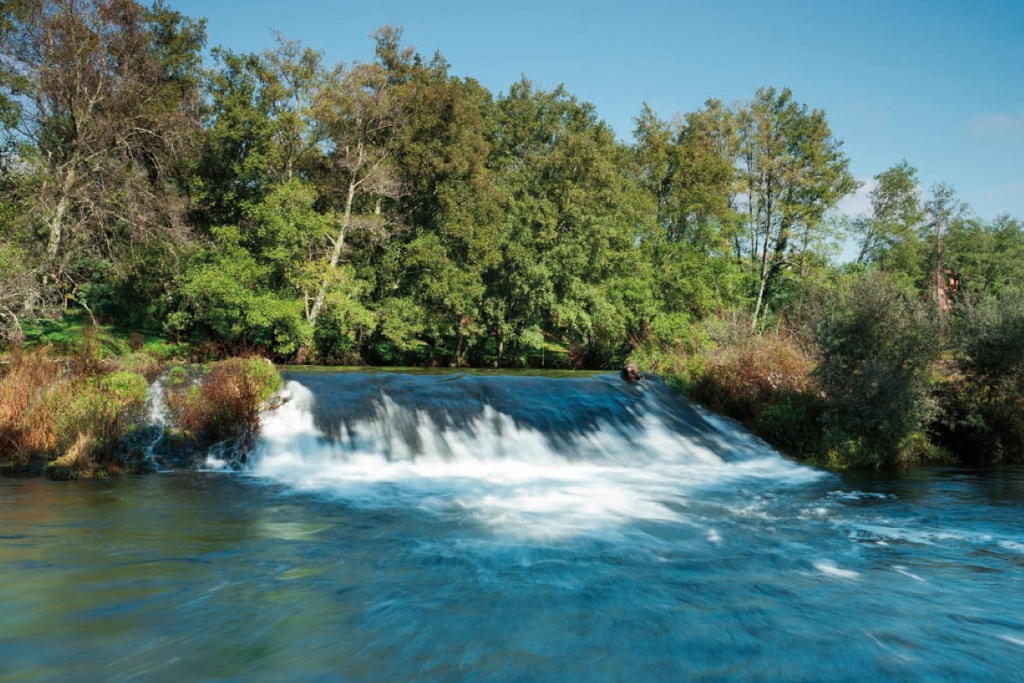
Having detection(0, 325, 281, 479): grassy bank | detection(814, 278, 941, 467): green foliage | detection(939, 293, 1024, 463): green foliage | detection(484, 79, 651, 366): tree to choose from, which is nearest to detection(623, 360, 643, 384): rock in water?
detection(814, 278, 941, 467): green foliage

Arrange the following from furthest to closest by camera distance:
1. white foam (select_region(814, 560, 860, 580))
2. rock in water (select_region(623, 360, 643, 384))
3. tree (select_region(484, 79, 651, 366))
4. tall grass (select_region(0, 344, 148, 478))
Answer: tree (select_region(484, 79, 651, 366)), rock in water (select_region(623, 360, 643, 384)), tall grass (select_region(0, 344, 148, 478)), white foam (select_region(814, 560, 860, 580))

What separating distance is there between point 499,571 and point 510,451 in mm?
7173

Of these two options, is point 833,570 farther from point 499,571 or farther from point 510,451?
point 510,451

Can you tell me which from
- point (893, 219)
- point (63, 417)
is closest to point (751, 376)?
point (63, 417)

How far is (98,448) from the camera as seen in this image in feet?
36.9

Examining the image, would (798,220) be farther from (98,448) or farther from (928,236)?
(98,448)

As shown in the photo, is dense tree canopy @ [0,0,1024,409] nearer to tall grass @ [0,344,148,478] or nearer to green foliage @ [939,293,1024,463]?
green foliage @ [939,293,1024,463]

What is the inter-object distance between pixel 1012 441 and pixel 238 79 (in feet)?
97.5

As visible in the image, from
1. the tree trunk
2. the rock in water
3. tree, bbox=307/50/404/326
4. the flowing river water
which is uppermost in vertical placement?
tree, bbox=307/50/404/326

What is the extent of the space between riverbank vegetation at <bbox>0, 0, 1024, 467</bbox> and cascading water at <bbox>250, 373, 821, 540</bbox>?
153cm

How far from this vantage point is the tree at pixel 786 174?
40156 millimetres

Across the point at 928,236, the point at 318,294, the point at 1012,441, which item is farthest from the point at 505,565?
the point at 928,236

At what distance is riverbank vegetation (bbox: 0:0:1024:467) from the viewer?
14.1 metres

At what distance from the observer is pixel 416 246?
2780 centimetres
